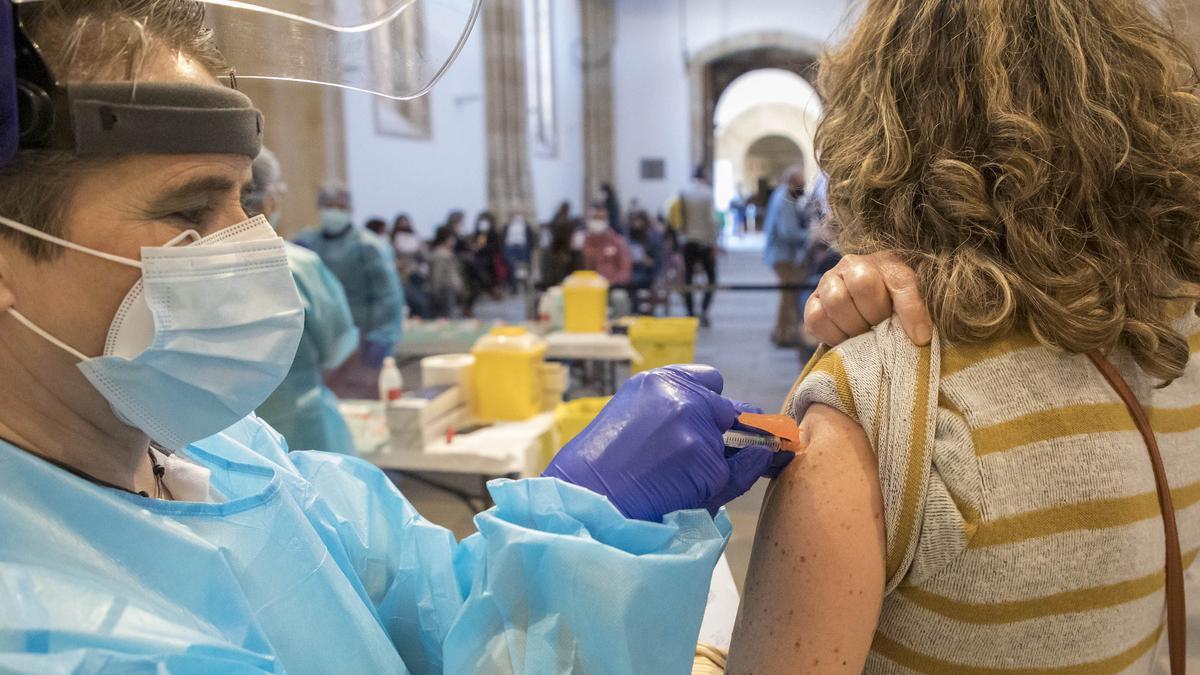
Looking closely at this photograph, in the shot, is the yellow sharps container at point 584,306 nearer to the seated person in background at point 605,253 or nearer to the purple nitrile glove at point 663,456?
the seated person in background at point 605,253

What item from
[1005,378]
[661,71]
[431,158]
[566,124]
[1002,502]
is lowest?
[1002,502]

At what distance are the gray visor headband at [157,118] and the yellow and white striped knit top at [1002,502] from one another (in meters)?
0.67

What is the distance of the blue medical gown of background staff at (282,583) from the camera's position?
0.76 meters

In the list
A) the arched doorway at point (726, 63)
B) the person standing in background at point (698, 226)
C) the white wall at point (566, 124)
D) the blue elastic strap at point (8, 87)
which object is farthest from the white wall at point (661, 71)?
the blue elastic strap at point (8, 87)

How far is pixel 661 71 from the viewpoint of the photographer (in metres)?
15.2

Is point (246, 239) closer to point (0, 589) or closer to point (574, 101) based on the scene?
point (0, 589)

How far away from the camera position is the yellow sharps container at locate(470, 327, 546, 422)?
329cm

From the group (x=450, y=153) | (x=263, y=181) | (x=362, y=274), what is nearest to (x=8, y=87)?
(x=263, y=181)

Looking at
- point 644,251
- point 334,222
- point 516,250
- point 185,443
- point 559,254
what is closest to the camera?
point 185,443

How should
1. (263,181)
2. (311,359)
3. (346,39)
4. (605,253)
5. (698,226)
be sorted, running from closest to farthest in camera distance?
(346,39) → (263,181) → (311,359) → (605,253) → (698,226)

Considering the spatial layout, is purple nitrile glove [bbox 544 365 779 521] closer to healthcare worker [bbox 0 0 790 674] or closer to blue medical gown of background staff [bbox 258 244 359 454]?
healthcare worker [bbox 0 0 790 674]

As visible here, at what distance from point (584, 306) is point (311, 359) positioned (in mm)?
1809

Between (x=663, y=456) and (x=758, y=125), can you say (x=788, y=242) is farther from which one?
(x=758, y=125)

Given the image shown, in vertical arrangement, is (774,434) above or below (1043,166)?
below
